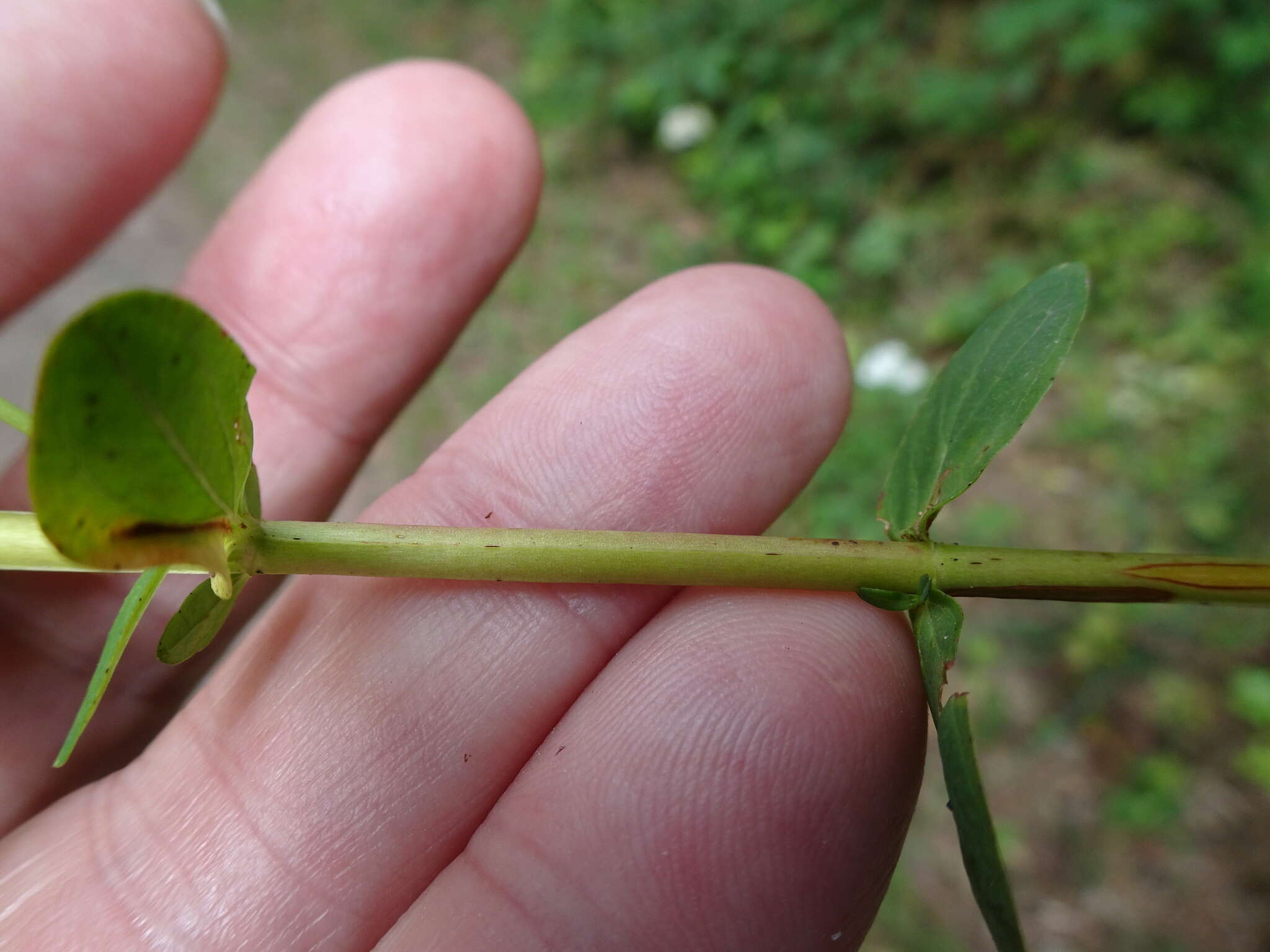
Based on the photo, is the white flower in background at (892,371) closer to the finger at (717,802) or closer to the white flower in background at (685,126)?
the white flower in background at (685,126)

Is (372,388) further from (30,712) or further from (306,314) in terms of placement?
(30,712)

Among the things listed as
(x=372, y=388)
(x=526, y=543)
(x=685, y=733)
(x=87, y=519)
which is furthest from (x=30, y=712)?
(x=685, y=733)

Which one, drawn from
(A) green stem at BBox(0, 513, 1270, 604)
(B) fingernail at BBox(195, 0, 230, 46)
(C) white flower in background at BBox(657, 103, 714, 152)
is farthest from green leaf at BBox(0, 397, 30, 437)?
(C) white flower in background at BBox(657, 103, 714, 152)

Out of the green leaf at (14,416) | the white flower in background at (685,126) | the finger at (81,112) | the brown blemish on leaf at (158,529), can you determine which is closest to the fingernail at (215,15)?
the finger at (81,112)

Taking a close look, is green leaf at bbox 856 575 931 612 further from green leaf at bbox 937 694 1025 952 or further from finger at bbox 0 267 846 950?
finger at bbox 0 267 846 950

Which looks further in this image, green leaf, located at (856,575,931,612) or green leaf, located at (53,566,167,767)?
green leaf, located at (856,575,931,612)

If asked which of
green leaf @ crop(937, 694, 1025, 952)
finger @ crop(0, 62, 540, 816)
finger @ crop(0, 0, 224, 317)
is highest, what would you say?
finger @ crop(0, 0, 224, 317)
